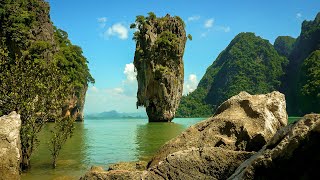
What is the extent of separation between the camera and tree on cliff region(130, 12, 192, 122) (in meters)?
72.8

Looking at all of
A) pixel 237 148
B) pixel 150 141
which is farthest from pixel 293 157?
pixel 150 141

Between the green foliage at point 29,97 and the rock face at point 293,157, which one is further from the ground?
the green foliage at point 29,97

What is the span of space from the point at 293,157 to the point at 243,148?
638 centimetres

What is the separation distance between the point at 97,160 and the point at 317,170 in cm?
1561

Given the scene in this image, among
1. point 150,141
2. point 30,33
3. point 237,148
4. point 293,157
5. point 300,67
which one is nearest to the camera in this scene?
point 293,157

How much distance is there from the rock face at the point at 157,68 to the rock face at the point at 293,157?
67.5 m

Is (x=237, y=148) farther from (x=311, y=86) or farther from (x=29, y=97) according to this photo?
(x=311, y=86)

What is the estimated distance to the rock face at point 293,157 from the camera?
14.1 ft

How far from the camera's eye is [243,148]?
10.7 m

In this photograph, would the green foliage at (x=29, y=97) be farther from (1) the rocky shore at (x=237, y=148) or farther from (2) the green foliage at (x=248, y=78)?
(2) the green foliage at (x=248, y=78)

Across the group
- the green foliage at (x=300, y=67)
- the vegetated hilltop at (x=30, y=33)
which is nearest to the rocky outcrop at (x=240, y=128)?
the vegetated hilltop at (x=30, y=33)

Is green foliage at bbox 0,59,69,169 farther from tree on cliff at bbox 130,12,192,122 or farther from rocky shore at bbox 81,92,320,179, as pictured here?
tree on cliff at bbox 130,12,192,122

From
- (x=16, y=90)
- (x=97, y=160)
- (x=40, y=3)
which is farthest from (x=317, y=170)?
(x=40, y=3)

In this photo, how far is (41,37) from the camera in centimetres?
5569
